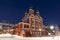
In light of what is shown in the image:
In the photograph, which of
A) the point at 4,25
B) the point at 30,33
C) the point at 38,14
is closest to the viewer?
the point at 30,33

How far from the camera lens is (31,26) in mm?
15203

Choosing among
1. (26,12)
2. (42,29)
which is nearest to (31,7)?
(26,12)

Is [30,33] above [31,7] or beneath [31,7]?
beneath

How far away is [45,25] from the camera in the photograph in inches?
677

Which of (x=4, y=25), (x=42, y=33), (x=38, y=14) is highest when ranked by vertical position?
(x=38, y=14)

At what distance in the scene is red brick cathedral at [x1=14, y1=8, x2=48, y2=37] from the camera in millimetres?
14188

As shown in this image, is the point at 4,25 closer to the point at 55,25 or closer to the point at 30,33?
the point at 30,33

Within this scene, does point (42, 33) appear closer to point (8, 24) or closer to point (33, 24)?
point (33, 24)

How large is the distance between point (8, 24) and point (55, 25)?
581 cm

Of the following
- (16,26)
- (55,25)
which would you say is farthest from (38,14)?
(16,26)

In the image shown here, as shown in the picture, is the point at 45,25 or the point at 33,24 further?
the point at 45,25

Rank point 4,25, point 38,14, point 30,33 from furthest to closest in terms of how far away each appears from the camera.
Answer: point 38,14
point 4,25
point 30,33

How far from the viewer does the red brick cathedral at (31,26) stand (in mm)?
14188

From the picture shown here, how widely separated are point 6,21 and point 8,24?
1.53ft
